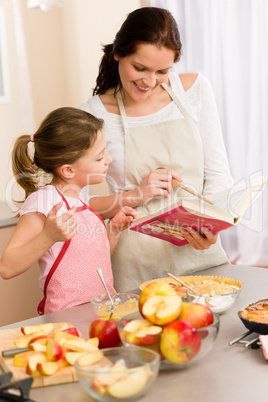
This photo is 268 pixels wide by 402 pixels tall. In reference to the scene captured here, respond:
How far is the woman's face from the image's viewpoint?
5.81ft

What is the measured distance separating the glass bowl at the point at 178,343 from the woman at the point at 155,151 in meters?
0.82

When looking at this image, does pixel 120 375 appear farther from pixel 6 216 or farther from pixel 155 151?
pixel 6 216

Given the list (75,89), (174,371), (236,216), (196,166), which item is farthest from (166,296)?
(75,89)

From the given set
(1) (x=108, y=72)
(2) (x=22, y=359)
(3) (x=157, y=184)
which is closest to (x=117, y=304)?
(2) (x=22, y=359)

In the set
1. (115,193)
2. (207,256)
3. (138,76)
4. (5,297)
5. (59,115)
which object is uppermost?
(138,76)

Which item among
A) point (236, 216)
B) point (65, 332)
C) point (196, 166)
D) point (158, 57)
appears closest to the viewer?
point (65, 332)

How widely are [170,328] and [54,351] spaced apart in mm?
232

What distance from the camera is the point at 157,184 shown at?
1.84 metres

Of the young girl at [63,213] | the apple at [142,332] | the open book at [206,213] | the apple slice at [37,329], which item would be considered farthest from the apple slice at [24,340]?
the open book at [206,213]

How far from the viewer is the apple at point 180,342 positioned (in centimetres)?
98

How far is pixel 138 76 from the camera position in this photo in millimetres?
1806

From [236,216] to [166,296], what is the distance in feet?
1.81

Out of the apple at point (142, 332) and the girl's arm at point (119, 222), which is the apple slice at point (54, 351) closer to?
the apple at point (142, 332)

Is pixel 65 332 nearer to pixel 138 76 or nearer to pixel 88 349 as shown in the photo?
pixel 88 349
